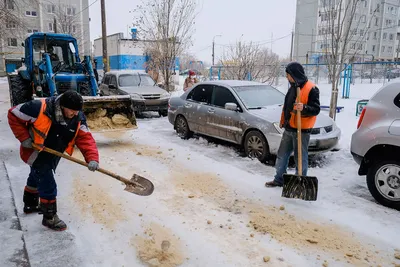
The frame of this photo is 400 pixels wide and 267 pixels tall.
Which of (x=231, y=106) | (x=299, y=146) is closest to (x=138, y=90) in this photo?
(x=231, y=106)

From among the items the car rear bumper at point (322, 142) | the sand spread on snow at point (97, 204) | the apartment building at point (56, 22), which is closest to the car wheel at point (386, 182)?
the car rear bumper at point (322, 142)

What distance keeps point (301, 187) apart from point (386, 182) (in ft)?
3.65

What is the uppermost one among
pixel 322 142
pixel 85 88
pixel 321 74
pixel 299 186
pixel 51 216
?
pixel 321 74

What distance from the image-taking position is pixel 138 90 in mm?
12406

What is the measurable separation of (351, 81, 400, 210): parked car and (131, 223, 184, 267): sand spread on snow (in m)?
2.87

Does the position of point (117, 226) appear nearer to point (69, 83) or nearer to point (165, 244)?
point (165, 244)

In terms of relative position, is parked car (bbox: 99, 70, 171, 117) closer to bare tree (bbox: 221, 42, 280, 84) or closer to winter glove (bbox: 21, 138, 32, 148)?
bare tree (bbox: 221, 42, 280, 84)

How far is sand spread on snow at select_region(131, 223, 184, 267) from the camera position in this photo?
10.6 feet

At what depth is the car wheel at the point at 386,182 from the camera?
14.5 ft

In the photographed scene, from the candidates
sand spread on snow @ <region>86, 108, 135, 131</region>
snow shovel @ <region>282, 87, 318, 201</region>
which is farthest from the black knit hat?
sand spread on snow @ <region>86, 108, 135, 131</region>

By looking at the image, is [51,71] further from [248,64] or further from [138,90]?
[248,64]

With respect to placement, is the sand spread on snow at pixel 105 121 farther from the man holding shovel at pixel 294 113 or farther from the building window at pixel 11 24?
the building window at pixel 11 24

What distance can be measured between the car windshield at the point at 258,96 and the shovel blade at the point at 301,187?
2.66 meters

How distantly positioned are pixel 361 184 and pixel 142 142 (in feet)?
16.6
